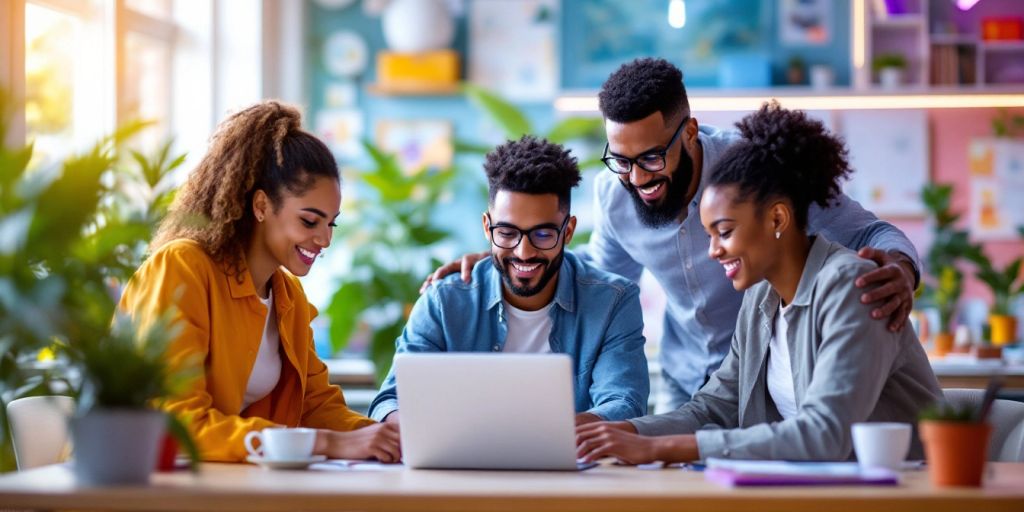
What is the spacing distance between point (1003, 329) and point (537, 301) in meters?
3.24

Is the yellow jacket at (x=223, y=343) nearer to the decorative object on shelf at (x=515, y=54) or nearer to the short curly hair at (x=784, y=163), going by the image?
the short curly hair at (x=784, y=163)

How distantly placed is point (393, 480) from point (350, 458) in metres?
0.34

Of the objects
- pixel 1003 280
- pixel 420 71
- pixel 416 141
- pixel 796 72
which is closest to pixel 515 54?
pixel 420 71

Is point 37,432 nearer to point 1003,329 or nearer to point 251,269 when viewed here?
point 251,269

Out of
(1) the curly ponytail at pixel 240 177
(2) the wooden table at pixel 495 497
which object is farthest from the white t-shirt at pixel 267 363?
(2) the wooden table at pixel 495 497

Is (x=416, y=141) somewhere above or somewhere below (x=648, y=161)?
above

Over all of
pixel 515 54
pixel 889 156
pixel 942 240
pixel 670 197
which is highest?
pixel 515 54

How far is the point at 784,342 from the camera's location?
2299mm

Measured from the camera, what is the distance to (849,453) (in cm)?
213

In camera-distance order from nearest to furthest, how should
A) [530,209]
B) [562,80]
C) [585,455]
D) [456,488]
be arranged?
[456,488] < [585,455] < [530,209] < [562,80]

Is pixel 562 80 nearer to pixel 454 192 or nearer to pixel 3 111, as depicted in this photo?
pixel 454 192

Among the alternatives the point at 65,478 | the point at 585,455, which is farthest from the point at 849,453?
the point at 65,478

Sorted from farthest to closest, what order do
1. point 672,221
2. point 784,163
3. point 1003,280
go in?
1. point 1003,280
2. point 672,221
3. point 784,163

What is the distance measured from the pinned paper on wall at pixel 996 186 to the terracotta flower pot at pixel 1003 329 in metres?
1.22
